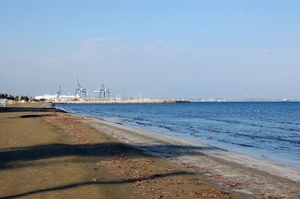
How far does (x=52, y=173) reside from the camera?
12.6 meters

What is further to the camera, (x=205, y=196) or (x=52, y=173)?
(x=52, y=173)

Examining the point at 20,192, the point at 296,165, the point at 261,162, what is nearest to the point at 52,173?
the point at 20,192

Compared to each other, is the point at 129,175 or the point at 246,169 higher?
the point at 129,175

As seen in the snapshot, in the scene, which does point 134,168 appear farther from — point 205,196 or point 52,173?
point 205,196

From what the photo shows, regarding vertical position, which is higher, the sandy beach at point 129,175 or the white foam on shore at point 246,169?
the sandy beach at point 129,175

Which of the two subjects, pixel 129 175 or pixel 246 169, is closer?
pixel 129 175

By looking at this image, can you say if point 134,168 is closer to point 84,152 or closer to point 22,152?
point 84,152

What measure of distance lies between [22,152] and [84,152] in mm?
2580

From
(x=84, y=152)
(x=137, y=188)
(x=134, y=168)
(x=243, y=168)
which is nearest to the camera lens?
(x=137, y=188)

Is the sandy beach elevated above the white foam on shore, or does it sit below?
above

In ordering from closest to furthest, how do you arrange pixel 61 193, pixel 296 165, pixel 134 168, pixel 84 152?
1. pixel 61 193
2. pixel 134 168
3. pixel 84 152
4. pixel 296 165

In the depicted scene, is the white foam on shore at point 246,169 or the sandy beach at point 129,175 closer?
the sandy beach at point 129,175

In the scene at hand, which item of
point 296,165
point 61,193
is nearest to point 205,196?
point 61,193

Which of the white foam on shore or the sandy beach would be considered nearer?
the sandy beach
